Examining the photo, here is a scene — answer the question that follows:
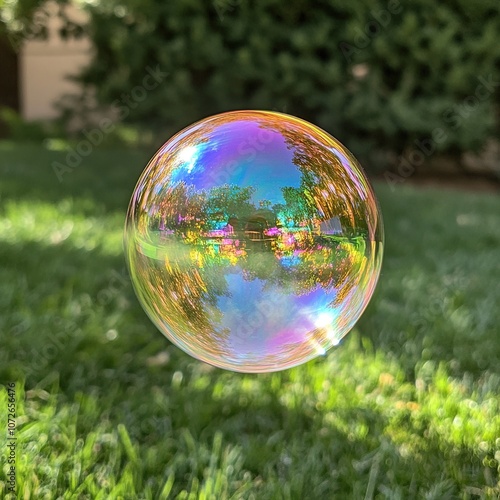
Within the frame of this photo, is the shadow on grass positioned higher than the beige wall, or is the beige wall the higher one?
the shadow on grass

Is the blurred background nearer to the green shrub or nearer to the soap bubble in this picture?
the green shrub

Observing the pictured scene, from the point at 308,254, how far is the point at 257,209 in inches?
7.7

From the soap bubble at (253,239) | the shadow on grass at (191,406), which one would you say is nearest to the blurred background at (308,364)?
the shadow on grass at (191,406)

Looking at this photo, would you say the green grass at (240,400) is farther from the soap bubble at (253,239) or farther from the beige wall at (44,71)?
the beige wall at (44,71)

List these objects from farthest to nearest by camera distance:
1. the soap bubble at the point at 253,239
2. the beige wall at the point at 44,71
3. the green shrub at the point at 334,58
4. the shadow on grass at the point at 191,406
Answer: the beige wall at the point at 44,71, the green shrub at the point at 334,58, the shadow on grass at the point at 191,406, the soap bubble at the point at 253,239

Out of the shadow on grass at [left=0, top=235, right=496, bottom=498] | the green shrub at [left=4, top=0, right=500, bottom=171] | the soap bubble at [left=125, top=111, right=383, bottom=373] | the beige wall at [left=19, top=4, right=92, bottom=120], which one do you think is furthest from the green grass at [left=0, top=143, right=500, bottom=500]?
the beige wall at [left=19, top=4, right=92, bottom=120]

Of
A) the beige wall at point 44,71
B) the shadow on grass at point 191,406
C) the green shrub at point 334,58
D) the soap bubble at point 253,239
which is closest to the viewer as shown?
the soap bubble at point 253,239

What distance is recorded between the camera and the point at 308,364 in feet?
7.72

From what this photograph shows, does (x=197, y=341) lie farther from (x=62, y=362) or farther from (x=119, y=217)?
(x=119, y=217)

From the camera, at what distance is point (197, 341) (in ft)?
5.95

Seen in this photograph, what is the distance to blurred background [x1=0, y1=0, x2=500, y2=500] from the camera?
1727mm

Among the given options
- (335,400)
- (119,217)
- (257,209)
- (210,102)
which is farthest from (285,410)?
(210,102)

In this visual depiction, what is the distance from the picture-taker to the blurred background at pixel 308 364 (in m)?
1.73

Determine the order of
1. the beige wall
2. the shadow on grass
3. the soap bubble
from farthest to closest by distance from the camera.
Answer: the beige wall < the shadow on grass < the soap bubble
